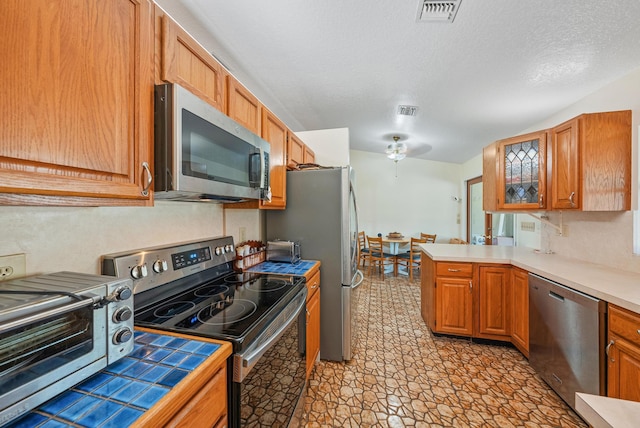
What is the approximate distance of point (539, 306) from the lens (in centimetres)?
192

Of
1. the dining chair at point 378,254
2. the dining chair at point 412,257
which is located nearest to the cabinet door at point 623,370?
the dining chair at point 412,257

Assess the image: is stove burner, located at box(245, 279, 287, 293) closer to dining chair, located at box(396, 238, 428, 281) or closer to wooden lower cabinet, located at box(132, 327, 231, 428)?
wooden lower cabinet, located at box(132, 327, 231, 428)

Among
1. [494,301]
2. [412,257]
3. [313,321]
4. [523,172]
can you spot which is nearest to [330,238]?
[313,321]

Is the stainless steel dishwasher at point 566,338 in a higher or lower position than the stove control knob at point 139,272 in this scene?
lower

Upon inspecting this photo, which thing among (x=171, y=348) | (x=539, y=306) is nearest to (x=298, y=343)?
(x=171, y=348)

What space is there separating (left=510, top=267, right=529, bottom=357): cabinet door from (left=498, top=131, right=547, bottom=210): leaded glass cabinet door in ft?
2.33

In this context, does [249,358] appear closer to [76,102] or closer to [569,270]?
[76,102]

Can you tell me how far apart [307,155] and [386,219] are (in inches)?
142

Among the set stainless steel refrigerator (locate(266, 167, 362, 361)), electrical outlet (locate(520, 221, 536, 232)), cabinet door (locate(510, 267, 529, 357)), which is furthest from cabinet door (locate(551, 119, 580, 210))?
stainless steel refrigerator (locate(266, 167, 362, 361))

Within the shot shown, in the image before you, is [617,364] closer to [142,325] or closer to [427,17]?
[427,17]

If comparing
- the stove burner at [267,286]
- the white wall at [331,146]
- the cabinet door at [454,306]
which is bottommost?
the cabinet door at [454,306]

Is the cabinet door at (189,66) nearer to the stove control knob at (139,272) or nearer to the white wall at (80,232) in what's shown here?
the white wall at (80,232)

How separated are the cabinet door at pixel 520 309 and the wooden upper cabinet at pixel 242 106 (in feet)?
8.14

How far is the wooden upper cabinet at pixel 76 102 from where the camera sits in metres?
0.57
